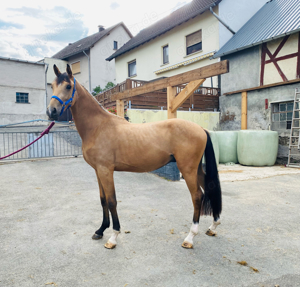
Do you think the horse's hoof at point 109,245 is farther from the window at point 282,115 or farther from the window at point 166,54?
the window at point 166,54

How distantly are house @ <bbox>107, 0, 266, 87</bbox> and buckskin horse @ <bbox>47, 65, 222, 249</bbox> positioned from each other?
1084 cm

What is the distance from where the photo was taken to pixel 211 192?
9.09ft

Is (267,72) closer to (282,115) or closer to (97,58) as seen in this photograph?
(282,115)

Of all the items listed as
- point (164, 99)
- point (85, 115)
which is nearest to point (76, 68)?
point (164, 99)

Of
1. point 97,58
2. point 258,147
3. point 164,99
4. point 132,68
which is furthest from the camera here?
point 97,58

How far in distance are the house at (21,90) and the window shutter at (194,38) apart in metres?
12.2

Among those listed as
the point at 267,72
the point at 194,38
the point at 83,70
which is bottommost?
the point at 267,72

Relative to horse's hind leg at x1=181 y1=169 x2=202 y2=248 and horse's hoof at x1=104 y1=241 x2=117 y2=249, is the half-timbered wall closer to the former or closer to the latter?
horse's hind leg at x1=181 y1=169 x2=202 y2=248

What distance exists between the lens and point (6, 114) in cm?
1695

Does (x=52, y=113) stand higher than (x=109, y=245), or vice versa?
(x=52, y=113)

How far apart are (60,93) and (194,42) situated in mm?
→ 12879

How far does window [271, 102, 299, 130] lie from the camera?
8.88 meters

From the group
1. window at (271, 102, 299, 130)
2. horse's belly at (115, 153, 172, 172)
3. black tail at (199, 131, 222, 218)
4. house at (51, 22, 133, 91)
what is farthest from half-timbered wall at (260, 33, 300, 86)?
house at (51, 22, 133, 91)

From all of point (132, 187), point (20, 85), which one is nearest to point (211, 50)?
point (132, 187)
